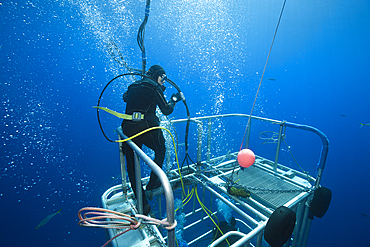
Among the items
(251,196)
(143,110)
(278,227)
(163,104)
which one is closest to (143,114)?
(143,110)

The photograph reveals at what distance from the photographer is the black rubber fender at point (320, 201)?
2.30m

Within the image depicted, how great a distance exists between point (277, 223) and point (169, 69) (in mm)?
5384

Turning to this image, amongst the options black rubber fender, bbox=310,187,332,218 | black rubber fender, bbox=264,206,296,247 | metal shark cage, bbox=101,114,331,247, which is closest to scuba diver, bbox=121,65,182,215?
metal shark cage, bbox=101,114,331,247

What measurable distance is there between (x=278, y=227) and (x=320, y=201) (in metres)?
1.22

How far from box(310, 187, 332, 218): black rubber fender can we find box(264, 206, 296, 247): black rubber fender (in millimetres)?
977

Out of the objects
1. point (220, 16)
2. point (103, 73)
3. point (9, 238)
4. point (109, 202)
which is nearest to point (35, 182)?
point (9, 238)

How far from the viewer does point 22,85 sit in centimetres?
338

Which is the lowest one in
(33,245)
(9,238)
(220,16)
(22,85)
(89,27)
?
(33,245)

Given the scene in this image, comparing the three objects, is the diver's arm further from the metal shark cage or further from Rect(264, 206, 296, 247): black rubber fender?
Rect(264, 206, 296, 247): black rubber fender

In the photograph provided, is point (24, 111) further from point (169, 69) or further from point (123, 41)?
point (169, 69)

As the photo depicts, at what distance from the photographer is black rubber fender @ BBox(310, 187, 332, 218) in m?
2.30

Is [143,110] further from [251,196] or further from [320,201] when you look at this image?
[320,201]

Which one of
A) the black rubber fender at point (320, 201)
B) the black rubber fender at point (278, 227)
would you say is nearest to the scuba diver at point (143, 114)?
the black rubber fender at point (278, 227)

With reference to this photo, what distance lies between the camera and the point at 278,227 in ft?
5.56
